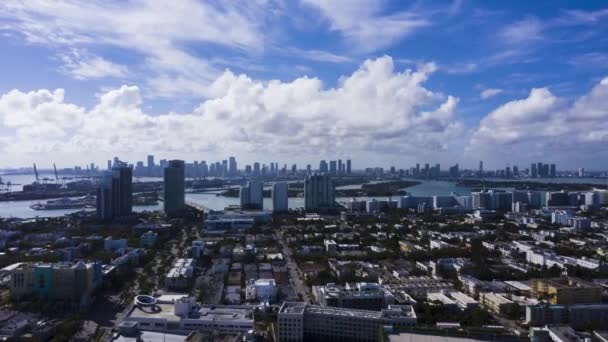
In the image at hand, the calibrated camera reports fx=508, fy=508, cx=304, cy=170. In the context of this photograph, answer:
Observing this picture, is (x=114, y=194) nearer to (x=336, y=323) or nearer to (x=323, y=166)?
(x=336, y=323)

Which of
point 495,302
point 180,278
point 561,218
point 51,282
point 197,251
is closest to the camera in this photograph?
point 495,302

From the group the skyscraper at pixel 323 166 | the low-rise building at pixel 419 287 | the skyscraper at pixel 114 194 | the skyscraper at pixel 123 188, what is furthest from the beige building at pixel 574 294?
the skyscraper at pixel 323 166

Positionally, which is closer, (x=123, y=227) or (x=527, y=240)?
(x=527, y=240)

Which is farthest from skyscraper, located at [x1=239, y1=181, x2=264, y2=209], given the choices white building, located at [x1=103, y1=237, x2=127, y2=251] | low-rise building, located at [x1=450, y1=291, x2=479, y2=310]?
low-rise building, located at [x1=450, y1=291, x2=479, y2=310]

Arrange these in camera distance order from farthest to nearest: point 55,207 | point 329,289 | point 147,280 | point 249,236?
1. point 55,207
2. point 249,236
3. point 147,280
4. point 329,289

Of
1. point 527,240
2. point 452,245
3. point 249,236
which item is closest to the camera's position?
point 452,245

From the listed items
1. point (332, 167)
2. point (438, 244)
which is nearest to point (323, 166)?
point (332, 167)

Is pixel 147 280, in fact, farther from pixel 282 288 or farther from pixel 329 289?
pixel 329 289

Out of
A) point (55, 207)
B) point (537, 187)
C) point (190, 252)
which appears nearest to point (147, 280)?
point (190, 252)
